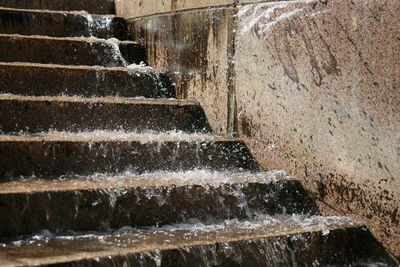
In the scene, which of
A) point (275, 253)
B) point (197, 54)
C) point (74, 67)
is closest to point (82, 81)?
point (74, 67)

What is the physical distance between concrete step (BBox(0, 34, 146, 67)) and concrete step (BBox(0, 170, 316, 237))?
2261mm

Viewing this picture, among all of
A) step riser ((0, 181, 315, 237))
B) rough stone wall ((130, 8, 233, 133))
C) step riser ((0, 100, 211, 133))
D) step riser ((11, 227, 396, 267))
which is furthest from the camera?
rough stone wall ((130, 8, 233, 133))

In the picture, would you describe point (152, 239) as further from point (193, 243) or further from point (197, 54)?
point (197, 54)

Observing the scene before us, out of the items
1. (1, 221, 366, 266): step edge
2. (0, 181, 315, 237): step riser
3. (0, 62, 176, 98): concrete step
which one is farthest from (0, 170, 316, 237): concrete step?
(0, 62, 176, 98): concrete step

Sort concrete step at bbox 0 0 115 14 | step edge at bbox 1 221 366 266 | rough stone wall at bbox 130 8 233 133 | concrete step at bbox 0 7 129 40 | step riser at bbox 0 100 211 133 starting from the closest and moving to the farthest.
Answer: step edge at bbox 1 221 366 266 < step riser at bbox 0 100 211 133 < rough stone wall at bbox 130 8 233 133 < concrete step at bbox 0 7 129 40 < concrete step at bbox 0 0 115 14

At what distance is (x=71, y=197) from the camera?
3.05m

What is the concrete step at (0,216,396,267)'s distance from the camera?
8.28ft

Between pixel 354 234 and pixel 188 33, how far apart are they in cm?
289

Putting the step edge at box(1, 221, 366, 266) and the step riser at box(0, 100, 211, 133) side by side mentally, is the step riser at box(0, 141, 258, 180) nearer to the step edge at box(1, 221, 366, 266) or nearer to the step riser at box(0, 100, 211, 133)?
the step riser at box(0, 100, 211, 133)

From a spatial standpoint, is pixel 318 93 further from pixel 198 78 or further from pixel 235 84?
pixel 198 78

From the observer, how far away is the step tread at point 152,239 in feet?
8.10

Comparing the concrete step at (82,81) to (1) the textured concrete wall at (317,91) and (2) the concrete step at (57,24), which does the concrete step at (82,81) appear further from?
(2) the concrete step at (57,24)

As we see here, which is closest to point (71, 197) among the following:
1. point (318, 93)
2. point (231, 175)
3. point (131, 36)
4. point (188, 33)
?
point (231, 175)

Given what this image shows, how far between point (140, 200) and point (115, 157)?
66 cm
